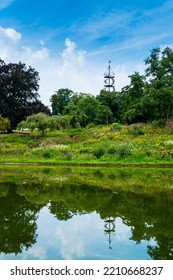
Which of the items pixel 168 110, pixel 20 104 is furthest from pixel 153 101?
pixel 20 104

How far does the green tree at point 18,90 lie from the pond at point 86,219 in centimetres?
2875

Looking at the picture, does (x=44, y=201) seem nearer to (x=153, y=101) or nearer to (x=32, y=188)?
(x=32, y=188)

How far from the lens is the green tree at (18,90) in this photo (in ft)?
146

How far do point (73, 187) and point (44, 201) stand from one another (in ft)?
8.88

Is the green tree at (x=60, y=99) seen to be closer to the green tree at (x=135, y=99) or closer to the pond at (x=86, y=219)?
the green tree at (x=135, y=99)

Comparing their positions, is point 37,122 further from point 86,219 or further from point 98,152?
point 86,219

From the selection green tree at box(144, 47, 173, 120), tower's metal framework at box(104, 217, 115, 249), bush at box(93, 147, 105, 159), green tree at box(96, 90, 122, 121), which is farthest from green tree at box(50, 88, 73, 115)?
tower's metal framework at box(104, 217, 115, 249)

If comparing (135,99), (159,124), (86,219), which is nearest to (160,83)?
(159,124)

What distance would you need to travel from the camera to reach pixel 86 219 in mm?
9383

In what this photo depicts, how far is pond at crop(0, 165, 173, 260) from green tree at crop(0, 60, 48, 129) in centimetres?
2875

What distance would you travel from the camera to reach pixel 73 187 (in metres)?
14.6

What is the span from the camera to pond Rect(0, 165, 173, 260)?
6.80 meters

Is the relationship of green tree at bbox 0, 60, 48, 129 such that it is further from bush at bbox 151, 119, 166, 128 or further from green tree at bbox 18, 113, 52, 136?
bush at bbox 151, 119, 166, 128

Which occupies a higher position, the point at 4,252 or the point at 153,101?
the point at 153,101
